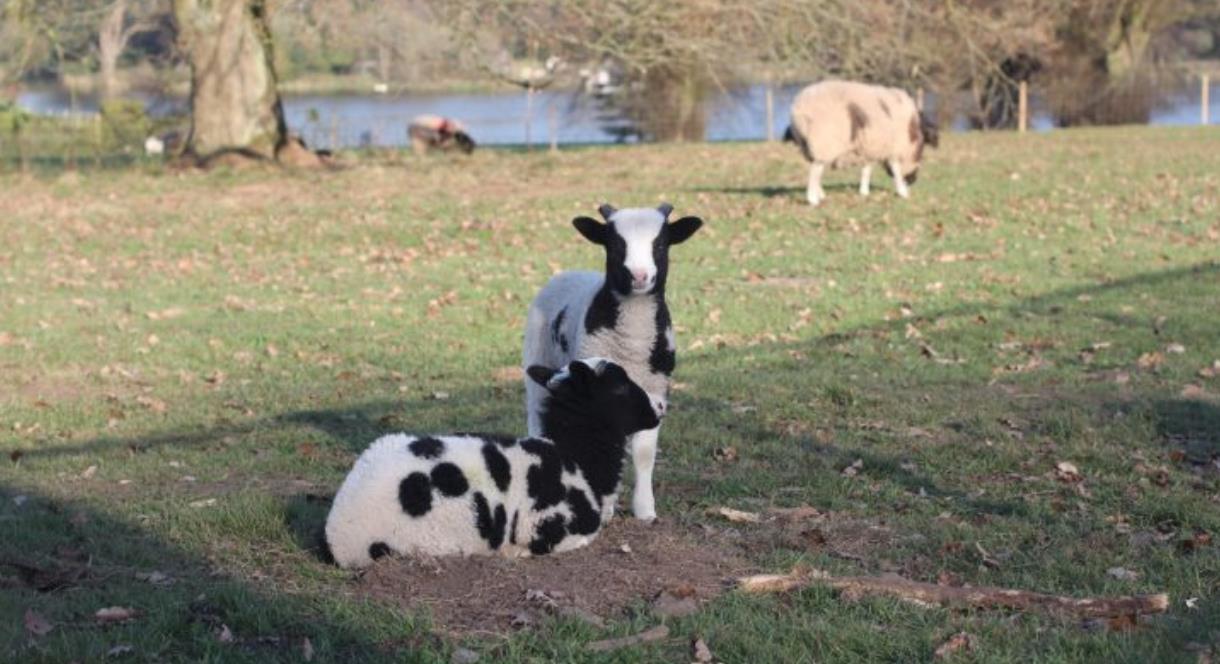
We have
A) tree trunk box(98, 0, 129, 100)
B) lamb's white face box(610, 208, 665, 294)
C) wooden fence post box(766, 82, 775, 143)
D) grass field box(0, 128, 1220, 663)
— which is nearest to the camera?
grass field box(0, 128, 1220, 663)

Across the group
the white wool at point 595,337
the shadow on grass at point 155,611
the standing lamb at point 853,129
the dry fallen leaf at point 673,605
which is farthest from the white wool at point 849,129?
the dry fallen leaf at point 673,605

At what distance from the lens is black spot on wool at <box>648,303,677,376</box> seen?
766 cm

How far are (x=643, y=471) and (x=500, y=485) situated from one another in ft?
3.36

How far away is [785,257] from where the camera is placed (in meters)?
19.8

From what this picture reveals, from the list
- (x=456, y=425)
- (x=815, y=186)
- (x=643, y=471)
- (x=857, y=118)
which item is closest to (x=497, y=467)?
(x=643, y=471)

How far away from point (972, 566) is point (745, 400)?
4.40 m

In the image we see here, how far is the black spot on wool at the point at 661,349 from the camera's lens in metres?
7.66

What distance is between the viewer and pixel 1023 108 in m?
48.0

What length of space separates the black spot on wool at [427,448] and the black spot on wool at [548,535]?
53cm

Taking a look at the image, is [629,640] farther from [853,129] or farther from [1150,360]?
[853,129]

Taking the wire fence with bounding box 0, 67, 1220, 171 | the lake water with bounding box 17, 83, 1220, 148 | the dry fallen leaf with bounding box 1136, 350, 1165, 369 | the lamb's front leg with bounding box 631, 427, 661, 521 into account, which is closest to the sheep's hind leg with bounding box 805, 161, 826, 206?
the dry fallen leaf with bounding box 1136, 350, 1165, 369

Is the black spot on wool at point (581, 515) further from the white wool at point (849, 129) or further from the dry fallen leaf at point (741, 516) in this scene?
the white wool at point (849, 129)

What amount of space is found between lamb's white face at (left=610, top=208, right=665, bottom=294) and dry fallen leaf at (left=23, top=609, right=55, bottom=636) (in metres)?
2.95

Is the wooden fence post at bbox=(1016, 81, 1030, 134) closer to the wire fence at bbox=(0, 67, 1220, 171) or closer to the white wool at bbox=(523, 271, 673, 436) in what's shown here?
the wire fence at bbox=(0, 67, 1220, 171)
